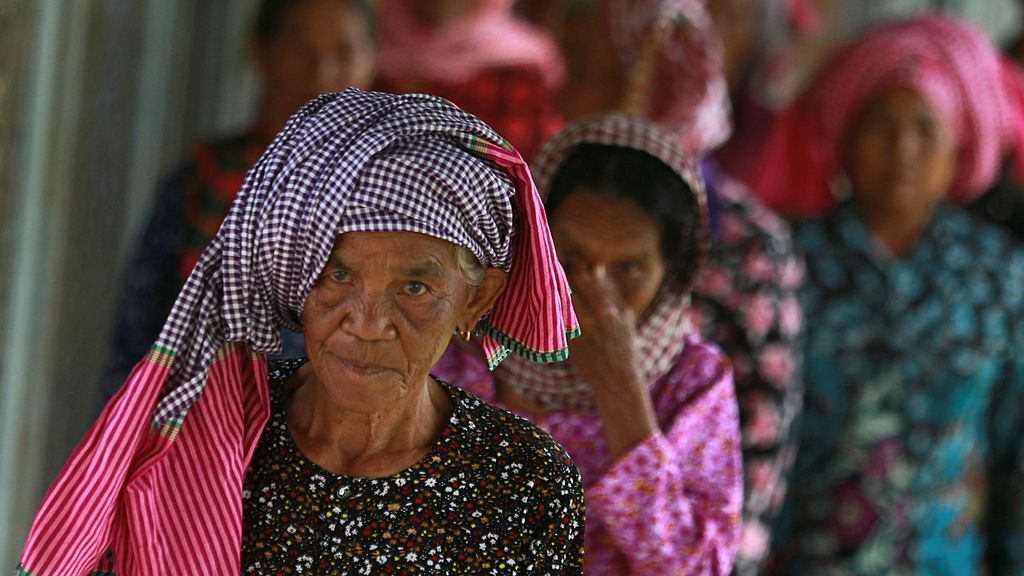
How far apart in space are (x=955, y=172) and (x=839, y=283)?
0.79 metres

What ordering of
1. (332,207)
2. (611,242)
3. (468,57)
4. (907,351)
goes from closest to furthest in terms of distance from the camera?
1. (332,207)
2. (611,242)
3. (907,351)
4. (468,57)

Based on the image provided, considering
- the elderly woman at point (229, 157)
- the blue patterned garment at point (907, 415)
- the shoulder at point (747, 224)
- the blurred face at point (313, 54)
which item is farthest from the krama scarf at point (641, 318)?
the blue patterned garment at point (907, 415)

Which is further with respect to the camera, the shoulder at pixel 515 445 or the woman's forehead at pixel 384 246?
the shoulder at pixel 515 445

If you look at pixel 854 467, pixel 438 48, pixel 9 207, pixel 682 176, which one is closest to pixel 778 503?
pixel 854 467

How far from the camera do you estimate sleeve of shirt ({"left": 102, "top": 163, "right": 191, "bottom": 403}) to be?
11.4 ft

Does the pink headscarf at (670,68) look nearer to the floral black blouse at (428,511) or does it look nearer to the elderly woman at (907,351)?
the elderly woman at (907,351)

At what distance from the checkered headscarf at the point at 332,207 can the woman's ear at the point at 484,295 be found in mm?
50

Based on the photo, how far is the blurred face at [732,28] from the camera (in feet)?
15.3

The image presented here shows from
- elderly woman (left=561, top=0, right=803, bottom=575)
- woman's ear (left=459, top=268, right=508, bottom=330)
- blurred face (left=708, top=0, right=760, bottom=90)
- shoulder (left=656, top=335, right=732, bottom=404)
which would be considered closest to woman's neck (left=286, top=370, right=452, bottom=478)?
woman's ear (left=459, top=268, right=508, bottom=330)

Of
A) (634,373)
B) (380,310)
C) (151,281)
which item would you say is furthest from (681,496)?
(151,281)

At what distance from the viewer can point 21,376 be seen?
3.59 m

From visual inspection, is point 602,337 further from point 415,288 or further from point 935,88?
point 935,88

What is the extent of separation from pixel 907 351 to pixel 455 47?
5.73 feet

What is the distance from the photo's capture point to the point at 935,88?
4.06m
